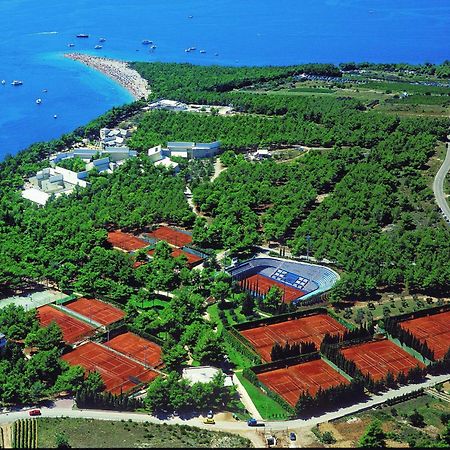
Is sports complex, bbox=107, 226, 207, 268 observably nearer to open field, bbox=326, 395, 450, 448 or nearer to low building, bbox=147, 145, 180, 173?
low building, bbox=147, 145, 180, 173

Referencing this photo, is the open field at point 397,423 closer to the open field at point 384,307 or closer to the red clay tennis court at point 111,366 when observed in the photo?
the open field at point 384,307

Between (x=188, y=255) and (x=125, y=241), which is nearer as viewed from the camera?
(x=188, y=255)

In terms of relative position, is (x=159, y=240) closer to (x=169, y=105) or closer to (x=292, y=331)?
(x=292, y=331)

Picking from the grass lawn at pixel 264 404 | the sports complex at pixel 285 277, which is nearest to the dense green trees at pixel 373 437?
the grass lawn at pixel 264 404

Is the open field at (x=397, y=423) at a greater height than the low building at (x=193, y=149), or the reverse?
the low building at (x=193, y=149)

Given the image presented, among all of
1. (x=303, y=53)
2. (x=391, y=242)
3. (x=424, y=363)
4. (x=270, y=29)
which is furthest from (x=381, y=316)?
(x=270, y=29)

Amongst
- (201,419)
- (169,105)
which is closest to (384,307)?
(201,419)
